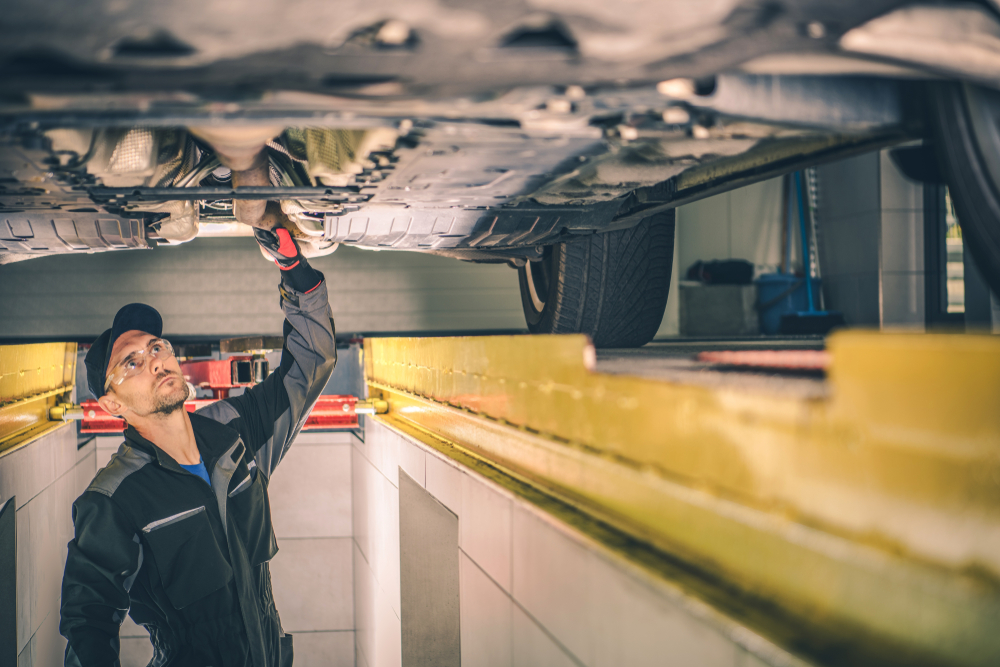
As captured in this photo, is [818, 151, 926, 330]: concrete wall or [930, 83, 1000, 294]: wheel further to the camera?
[818, 151, 926, 330]: concrete wall

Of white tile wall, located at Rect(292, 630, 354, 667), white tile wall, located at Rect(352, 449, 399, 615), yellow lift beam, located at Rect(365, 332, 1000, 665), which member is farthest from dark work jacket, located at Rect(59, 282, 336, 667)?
white tile wall, located at Rect(292, 630, 354, 667)

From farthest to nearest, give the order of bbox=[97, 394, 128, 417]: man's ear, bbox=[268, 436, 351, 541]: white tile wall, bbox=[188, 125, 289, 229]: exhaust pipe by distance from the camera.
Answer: bbox=[268, 436, 351, 541]: white tile wall
bbox=[97, 394, 128, 417]: man's ear
bbox=[188, 125, 289, 229]: exhaust pipe

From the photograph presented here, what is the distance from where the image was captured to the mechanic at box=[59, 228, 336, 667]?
191cm

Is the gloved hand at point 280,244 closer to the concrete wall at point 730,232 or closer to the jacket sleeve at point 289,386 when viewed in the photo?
the jacket sleeve at point 289,386

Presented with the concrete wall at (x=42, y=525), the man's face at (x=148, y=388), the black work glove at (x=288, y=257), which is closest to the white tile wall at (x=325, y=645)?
the concrete wall at (x=42, y=525)

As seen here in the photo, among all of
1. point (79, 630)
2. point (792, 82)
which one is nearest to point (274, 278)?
point (79, 630)

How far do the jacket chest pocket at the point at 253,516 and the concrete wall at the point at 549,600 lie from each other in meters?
0.58

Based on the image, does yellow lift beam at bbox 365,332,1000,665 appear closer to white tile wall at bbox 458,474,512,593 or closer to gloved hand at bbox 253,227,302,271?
white tile wall at bbox 458,474,512,593

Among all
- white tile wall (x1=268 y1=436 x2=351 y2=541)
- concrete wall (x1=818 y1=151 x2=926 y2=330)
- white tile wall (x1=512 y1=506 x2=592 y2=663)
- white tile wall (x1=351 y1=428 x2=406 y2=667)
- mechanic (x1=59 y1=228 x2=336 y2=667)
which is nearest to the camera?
white tile wall (x1=512 y1=506 x2=592 y2=663)

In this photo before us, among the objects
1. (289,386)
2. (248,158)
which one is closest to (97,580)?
(289,386)

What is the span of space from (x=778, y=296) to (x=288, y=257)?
208 inches

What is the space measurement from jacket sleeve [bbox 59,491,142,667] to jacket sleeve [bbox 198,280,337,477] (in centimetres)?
59

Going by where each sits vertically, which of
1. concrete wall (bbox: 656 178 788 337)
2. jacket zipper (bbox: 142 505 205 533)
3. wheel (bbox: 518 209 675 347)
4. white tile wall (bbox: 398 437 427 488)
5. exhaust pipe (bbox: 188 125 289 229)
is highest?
concrete wall (bbox: 656 178 788 337)

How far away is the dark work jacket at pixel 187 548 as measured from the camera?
74.0 inches
